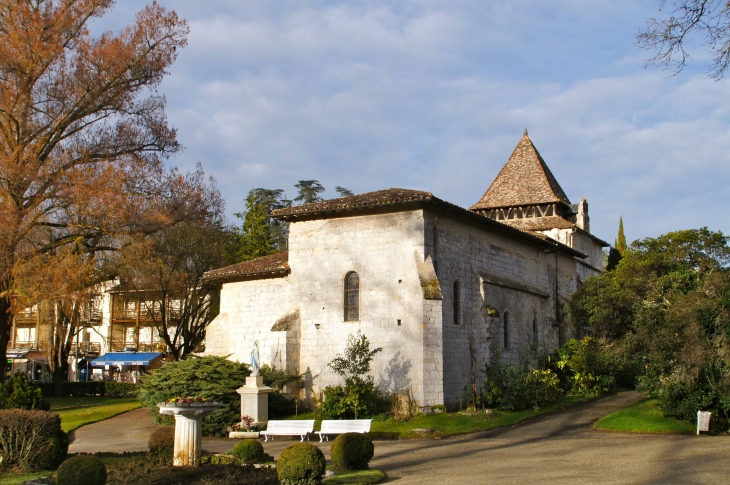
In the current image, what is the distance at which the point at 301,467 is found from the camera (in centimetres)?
1207

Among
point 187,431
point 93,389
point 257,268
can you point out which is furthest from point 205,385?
point 93,389

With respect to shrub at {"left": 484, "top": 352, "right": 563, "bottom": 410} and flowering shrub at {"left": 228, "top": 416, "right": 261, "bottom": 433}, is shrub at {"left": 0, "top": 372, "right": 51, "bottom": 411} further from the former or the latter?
shrub at {"left": 484, "top": 352, "right": 563, "bottom": 410}

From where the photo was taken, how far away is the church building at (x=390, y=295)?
22.6 m

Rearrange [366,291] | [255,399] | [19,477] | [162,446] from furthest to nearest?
1. [366,291]
2. [255,399]
3. [162,446]
4. [19,477]

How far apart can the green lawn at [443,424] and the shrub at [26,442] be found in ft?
26.5

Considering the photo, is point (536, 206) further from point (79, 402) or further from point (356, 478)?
point (356, 478)

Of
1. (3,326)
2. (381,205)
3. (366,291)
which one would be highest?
(381,205)

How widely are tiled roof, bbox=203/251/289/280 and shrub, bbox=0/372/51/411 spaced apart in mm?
8917

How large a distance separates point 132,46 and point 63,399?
17.9 metres

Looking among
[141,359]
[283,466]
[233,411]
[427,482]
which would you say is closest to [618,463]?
[427,482]

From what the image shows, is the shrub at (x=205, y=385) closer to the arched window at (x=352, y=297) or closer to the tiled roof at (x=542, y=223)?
the arched window at (x=352, y=297)

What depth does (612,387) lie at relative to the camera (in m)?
30.3

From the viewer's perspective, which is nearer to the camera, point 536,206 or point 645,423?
point 645,423

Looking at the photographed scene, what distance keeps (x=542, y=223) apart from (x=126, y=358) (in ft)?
95.4
